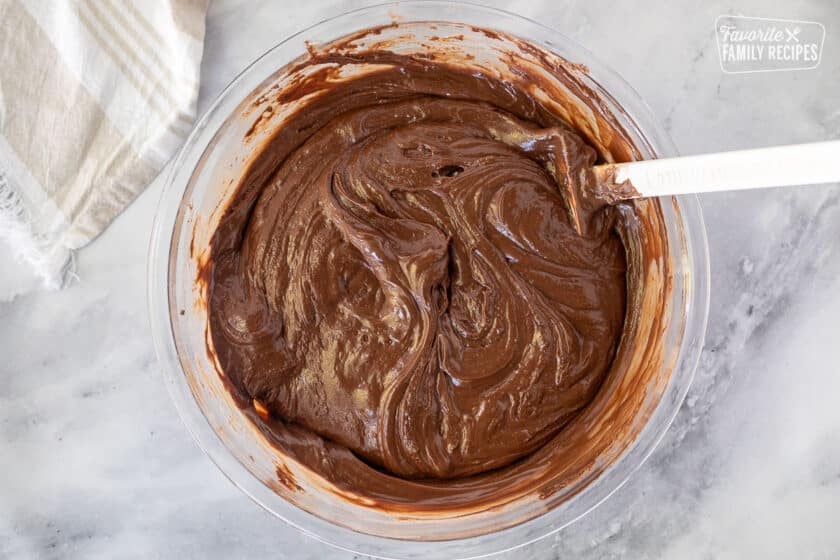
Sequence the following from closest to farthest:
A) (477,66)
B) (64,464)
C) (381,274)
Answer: (381,274), (477,66), (64,464)

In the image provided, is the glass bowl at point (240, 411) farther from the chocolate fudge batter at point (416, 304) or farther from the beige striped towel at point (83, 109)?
the beige striped towel at point (83, 109)

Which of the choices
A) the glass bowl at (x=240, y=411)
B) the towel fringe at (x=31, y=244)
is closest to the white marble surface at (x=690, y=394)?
the towel fringe at (x=31, y=244)

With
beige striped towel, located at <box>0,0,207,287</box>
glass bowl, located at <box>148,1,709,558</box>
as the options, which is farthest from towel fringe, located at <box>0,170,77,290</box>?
glass bowl, located at <box>148,1,709,558</box>

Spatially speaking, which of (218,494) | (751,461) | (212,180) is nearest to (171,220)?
(212,180)

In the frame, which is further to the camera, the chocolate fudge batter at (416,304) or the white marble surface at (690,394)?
the white marble surface at (690,394)

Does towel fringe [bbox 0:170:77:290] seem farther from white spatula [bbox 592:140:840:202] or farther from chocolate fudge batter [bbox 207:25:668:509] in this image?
white spatula [bbox 592:140:840:202]

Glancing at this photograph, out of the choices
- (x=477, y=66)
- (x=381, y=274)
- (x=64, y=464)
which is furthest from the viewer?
(x=64, y=464)

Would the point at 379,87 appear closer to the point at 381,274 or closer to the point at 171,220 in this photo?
the point at 381,274
